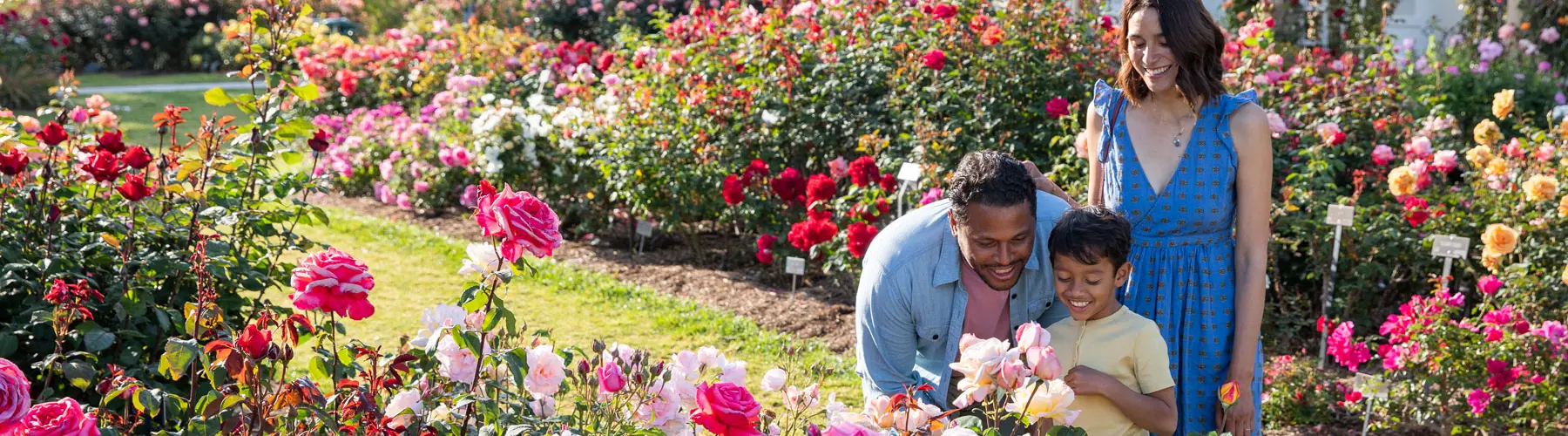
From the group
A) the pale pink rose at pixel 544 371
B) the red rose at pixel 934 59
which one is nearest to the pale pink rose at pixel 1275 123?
the red rose at pixel 934 59

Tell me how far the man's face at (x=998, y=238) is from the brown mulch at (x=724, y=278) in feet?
7.75

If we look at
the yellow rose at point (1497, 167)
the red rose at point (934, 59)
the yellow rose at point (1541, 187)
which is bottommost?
the yellow rose at point (1541, 187)

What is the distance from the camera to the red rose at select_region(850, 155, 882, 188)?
448 cm

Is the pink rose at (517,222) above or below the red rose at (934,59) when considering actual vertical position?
below

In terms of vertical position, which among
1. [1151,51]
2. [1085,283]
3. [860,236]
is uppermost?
[1151,51]

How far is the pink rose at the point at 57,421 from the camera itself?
1.28m

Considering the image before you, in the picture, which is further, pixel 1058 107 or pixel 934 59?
pixel 934 59

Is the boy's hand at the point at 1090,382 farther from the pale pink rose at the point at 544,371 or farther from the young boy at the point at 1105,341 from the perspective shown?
the pale pink rose at the point at 544,371

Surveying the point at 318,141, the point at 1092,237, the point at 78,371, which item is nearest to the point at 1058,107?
the point at 1092,237

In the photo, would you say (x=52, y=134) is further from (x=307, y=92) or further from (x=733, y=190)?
(x=733, y=190)

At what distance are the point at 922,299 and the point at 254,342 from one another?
116 centimetres

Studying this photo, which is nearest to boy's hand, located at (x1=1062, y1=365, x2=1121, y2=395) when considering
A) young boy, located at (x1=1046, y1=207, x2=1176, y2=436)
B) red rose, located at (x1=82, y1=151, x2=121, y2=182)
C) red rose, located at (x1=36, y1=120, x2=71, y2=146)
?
young boy, located at (x1=1046, y1=207, x2=1176, y2=436)

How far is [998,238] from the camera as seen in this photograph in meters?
2.07

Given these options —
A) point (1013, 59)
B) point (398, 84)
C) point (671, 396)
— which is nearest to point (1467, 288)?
point (1013, 59)
